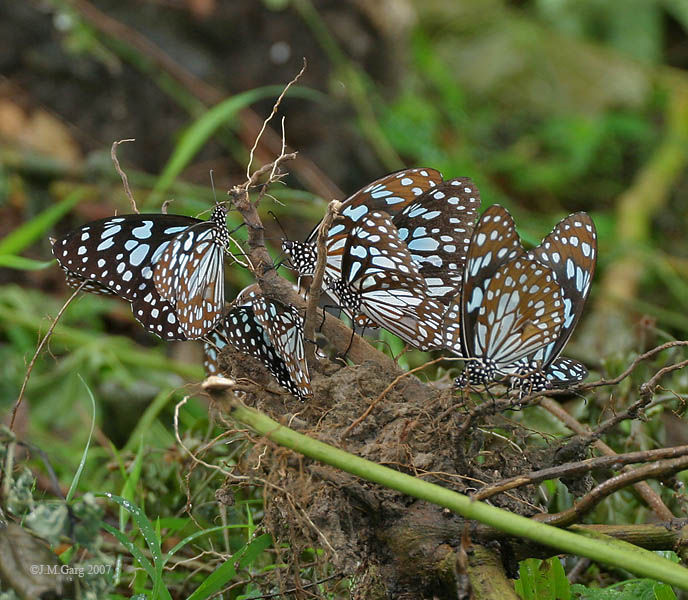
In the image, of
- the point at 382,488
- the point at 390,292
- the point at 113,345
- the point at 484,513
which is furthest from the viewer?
the point at 113,345

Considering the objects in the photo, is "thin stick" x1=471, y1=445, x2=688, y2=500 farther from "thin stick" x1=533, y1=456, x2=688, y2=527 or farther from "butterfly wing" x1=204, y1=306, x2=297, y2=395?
"butterfly wing" x1=204, y1=306, x2=297, y2=395

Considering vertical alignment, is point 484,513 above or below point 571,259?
below

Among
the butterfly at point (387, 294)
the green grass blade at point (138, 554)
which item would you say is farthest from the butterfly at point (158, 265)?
the green grass blade at point (138, 554)

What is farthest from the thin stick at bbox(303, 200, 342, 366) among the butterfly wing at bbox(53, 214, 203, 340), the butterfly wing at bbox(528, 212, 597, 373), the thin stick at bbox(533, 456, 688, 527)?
the thin stick at bbox(533, 456, 688, 527)

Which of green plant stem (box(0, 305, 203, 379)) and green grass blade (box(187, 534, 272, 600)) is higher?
green plant stem (box(0, 305, 203, 379))

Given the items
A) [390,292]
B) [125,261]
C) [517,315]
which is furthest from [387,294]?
[125,261]

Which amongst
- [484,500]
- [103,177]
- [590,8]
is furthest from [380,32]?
[484,500]

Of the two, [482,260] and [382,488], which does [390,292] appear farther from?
[382,488]
